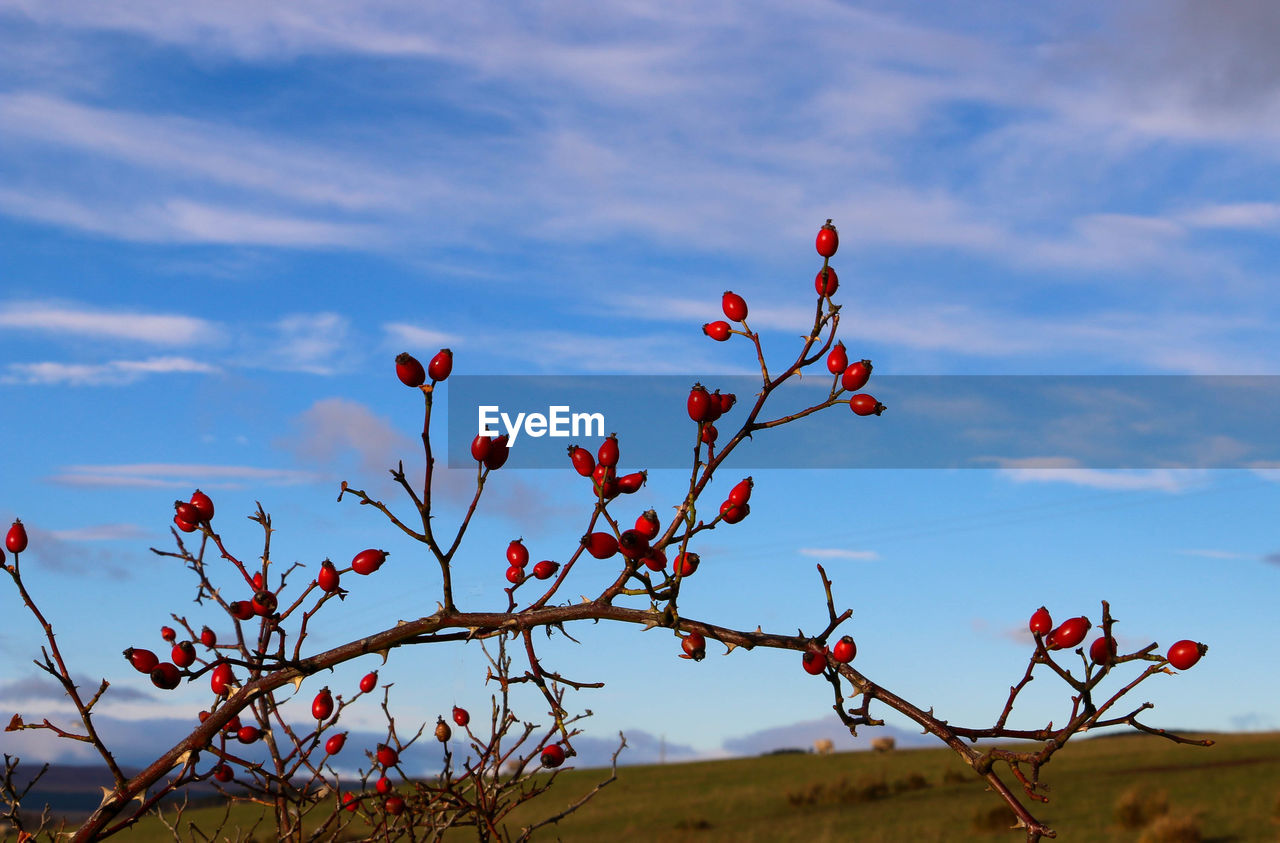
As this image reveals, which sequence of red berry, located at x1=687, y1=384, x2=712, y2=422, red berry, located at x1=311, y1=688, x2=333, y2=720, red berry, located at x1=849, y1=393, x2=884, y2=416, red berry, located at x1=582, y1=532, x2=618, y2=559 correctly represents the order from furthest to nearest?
red berry, located at x1=311, y1=688, x2=333, y2=720 < red berry, located at x1=849, y1=393, x2=884, y2=416 < red berry, located at x1=687, y1=384, x2=712, y2=422 < red berry, located at x1=582, y1=532, x2=618, y2=559

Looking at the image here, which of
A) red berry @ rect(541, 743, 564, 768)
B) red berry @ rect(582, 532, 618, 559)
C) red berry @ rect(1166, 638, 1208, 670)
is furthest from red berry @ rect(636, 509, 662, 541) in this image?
red berry @ rect(541, 743, 564, 768)

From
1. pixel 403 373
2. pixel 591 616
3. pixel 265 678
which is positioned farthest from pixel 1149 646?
pixel 265 678

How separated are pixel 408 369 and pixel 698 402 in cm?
66

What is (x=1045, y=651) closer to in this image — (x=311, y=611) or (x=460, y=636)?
(x=460, y=636)

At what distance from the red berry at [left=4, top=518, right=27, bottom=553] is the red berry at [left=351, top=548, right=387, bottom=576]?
3.16ft

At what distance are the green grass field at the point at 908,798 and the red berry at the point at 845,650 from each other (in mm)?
18878

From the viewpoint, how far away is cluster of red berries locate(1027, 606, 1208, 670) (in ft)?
7.26

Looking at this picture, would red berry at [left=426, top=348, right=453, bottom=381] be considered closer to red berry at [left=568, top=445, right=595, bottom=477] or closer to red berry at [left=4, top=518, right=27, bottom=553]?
red berry at [left=568, top=445, right=595, bottom=477]

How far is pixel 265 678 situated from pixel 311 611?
368 mm

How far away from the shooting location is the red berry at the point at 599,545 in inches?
91.5

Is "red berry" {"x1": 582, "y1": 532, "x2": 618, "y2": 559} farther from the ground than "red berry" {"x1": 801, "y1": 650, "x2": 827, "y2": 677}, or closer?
farther from the ground

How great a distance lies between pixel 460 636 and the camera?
2293 mm

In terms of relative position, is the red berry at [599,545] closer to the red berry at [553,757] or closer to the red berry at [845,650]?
the red berry at [845,650]

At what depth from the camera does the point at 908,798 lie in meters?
32.7
